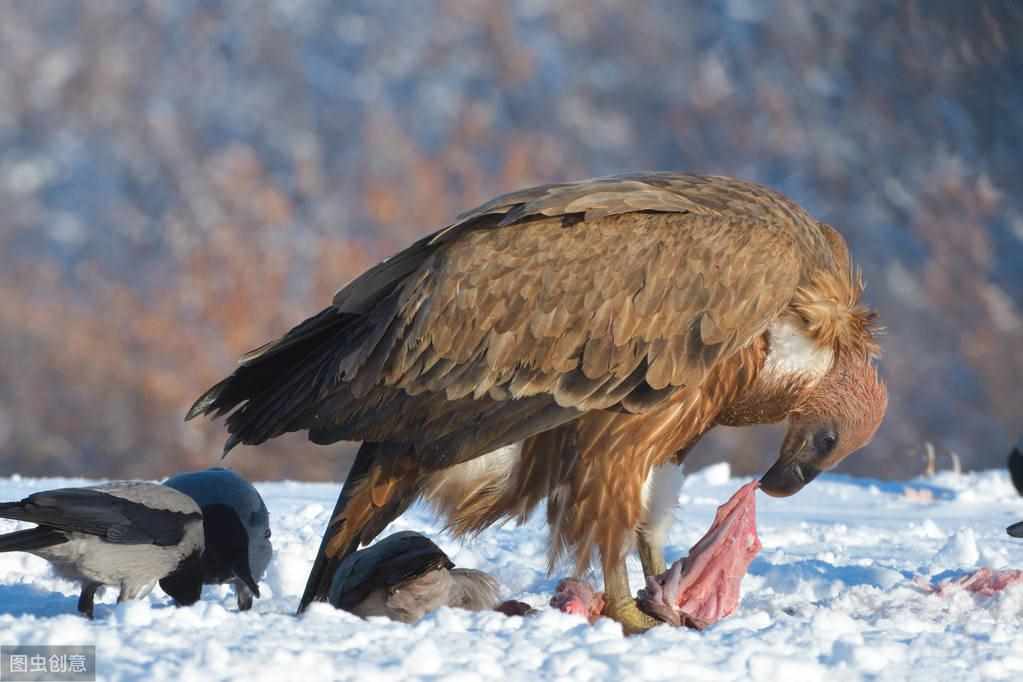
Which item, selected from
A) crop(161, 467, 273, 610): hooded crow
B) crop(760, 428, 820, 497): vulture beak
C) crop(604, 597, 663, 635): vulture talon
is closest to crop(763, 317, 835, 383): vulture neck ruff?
crop(760, 428, 820, 497): vulture beak

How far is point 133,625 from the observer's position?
11.4ft

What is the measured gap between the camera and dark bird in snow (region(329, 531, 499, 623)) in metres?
4.36

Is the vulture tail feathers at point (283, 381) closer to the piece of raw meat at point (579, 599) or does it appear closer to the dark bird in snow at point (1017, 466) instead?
the piece of raw meat at point (579, 599)

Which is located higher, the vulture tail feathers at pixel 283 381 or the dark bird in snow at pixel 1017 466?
the vulture tail feathers at pixel 283 381

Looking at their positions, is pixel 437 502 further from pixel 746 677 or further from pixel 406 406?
pixel 746 677

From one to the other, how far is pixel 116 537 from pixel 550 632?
5.61 feet

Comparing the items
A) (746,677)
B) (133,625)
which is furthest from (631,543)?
(133,625)

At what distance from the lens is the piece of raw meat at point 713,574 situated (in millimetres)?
4590

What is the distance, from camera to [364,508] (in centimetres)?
442

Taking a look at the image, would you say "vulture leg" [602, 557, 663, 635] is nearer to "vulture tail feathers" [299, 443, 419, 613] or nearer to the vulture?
the vulture

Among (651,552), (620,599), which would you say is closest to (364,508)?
(620,599)

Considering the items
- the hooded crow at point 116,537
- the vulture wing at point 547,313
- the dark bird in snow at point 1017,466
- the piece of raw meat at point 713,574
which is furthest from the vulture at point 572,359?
the dark bird in snow at point 1017,466

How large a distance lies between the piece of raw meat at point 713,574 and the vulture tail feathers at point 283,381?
1.21 meters

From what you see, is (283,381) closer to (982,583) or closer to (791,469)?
(791,469)
